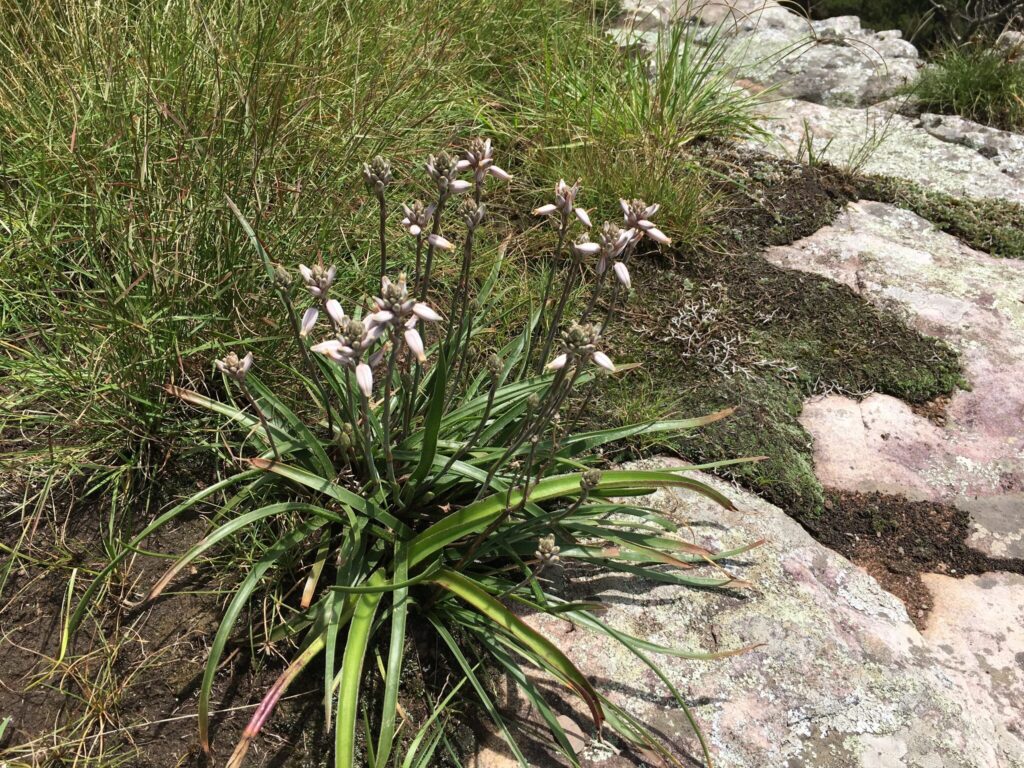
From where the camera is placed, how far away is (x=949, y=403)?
3.38m

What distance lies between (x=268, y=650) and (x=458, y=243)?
6.95ft

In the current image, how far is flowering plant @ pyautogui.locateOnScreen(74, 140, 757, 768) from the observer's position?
6.27 ft

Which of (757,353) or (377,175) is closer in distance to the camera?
(377,175)

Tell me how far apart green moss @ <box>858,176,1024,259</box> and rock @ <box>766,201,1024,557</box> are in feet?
0.27

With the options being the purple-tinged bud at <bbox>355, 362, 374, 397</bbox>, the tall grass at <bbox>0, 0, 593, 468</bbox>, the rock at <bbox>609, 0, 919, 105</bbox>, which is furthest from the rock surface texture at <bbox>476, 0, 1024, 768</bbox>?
the rock at <bbox>609, 0, 919, 105</bbox>

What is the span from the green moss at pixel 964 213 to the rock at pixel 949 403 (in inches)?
3.2

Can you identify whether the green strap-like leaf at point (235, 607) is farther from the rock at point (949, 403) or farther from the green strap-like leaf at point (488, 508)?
the rock at point (949, 403)

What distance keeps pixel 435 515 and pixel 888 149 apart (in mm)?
4105

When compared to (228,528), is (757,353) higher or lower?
lower

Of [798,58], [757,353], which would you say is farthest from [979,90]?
[757,353]

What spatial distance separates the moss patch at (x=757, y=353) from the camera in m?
3.05

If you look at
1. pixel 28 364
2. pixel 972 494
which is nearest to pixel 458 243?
pixel 28 364

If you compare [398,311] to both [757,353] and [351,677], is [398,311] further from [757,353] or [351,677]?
[757,353]

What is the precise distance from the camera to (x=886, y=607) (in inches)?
101
